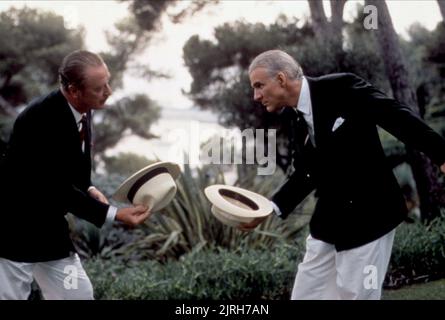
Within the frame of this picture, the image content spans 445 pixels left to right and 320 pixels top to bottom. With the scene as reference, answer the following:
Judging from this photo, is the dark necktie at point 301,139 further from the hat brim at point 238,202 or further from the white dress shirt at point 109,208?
the white dress shirt at point 109,208

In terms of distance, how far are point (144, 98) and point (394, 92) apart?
1140 centimetres

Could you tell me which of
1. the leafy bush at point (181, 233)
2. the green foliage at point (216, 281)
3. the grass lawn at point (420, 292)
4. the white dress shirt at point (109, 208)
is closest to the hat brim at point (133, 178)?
the white dress shirt at point (109, 208)

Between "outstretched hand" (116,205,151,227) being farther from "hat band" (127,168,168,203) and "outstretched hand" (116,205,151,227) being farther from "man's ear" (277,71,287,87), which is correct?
"man's ear" (277,71,287,87)

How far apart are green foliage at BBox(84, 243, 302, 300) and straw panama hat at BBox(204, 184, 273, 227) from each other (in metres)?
1.48

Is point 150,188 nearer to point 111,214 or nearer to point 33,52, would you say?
point 111,214

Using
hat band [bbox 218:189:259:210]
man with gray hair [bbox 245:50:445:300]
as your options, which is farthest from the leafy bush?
man with gray hair [bbox 245:50:445:300]

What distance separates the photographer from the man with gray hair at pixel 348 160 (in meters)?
3.28

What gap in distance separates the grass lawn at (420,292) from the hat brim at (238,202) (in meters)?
1.51

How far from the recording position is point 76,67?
3.30 metres

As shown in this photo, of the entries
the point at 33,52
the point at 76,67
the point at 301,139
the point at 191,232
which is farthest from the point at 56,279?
the point at 33,52

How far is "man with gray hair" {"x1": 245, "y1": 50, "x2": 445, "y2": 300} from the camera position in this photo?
10.8 feet

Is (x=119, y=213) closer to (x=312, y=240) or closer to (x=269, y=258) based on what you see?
(x=312, y=240)

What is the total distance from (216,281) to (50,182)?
7.58 feet
